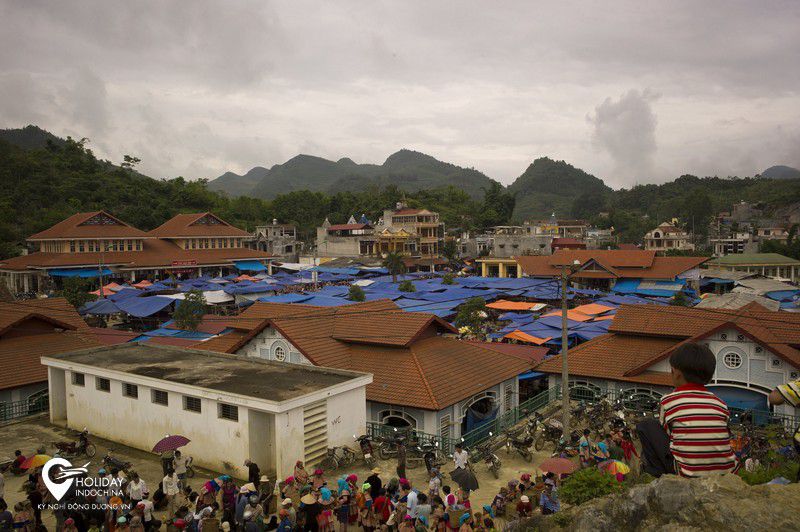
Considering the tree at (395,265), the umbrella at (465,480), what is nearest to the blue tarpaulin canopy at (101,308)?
the tree at (395,265)

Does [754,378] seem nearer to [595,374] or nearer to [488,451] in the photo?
[595,374]

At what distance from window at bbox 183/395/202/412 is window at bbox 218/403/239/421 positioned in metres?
0.80

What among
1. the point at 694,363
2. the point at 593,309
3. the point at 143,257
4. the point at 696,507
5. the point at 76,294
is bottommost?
the point at 593,309

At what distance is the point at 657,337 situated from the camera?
2014 cm

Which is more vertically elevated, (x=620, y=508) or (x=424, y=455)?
(x=620, y=508)

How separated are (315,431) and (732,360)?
13.2 m

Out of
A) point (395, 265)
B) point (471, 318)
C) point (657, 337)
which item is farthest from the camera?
point (395, 265)

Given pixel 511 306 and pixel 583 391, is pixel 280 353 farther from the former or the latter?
pixel 511 306

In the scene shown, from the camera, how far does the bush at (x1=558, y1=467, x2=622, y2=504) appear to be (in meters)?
8.10

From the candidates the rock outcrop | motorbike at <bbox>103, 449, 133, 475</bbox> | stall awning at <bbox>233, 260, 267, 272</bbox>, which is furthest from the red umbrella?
stall awning at <bbox>233, 260, 267, 272</bbox>

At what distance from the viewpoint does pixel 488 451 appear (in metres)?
14.4

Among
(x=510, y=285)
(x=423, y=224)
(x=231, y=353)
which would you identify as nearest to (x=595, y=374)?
(x=231, y=353)

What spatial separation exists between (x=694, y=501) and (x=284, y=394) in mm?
11295
